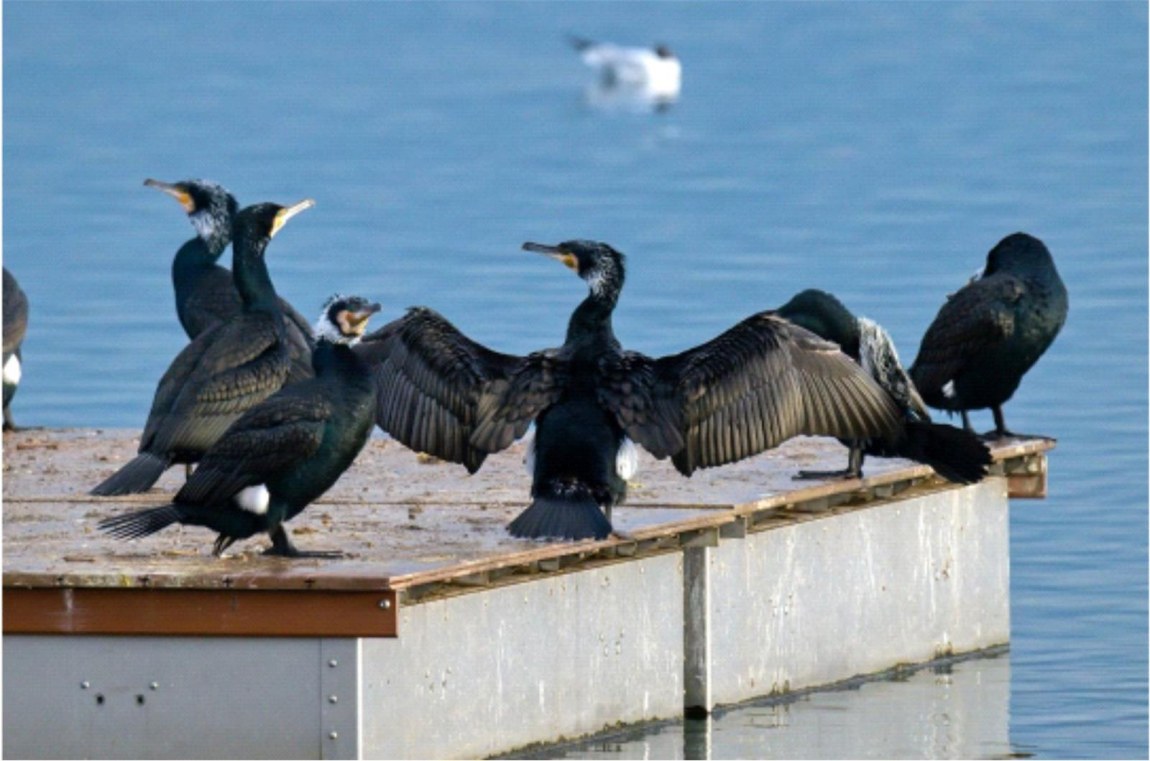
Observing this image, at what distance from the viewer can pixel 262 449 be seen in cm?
992

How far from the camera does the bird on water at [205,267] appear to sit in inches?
520

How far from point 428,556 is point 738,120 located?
86.9ft

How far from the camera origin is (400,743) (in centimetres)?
997

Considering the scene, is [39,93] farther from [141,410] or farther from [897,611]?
[897,611]

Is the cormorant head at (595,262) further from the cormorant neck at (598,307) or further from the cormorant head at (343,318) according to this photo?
the cormorant head at (343,318)

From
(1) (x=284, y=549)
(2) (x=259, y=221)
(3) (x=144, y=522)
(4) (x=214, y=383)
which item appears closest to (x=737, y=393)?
(1) (x=284, y=549)

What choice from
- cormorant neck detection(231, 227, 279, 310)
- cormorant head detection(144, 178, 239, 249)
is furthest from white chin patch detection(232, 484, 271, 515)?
cormorant head detection(144, 178, 239, 249)

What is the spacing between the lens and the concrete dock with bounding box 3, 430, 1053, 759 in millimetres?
Answer: 9742

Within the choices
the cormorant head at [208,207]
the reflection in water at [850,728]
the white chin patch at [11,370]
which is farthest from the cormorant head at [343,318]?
the white chin patch at [11,370]

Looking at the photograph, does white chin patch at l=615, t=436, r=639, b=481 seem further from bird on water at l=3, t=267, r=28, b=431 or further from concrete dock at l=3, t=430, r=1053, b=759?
bird on water at l=3, t=267, r=28, b=431

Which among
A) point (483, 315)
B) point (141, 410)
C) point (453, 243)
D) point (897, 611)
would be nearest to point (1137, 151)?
point (453, 243)

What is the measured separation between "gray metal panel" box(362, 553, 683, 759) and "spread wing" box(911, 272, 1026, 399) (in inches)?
73.5

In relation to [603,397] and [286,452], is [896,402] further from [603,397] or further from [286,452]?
[286,452]

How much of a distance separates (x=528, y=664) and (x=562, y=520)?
Answer: 2.26ft
